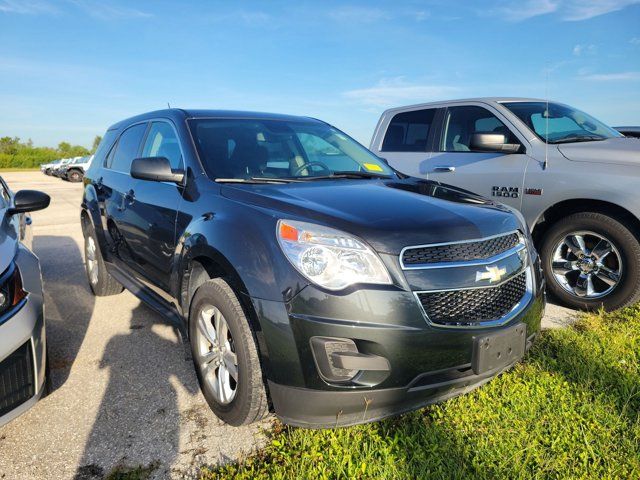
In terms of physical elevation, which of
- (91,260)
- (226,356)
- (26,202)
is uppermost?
(26,202)

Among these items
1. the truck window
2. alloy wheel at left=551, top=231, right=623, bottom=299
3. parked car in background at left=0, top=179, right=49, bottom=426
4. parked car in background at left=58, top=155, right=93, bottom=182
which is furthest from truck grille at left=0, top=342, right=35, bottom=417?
parked car in background at left=58, top=155, right=93, bottom=182

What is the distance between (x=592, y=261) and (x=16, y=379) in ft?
13.6

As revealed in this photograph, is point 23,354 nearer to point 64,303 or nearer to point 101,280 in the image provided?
point 101,280

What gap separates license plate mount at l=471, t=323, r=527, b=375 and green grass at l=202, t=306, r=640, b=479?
0.39 m

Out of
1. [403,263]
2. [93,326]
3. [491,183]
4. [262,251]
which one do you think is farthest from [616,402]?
[93,326]

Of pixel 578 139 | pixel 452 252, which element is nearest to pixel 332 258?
pixel 452 252

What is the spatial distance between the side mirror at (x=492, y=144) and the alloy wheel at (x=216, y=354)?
10.0 feet

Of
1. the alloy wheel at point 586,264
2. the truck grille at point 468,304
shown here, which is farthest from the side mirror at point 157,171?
the alloy wheel at point 586,264

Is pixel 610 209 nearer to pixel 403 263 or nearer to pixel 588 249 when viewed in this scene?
pixel 588 249

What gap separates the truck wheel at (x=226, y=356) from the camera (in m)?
2.15

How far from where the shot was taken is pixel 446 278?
80.1 inches

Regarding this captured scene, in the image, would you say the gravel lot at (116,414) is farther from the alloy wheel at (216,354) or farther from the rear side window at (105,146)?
the rear side window at (105,146)

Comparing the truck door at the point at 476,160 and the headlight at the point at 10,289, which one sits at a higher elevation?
the truck door at the point at 476,160

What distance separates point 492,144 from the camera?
4348 mm
